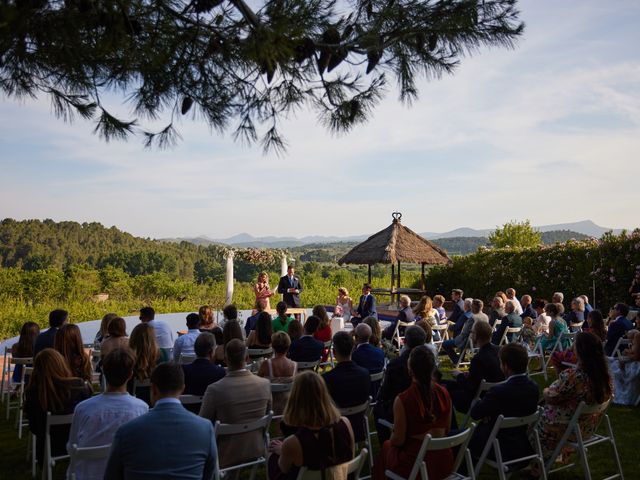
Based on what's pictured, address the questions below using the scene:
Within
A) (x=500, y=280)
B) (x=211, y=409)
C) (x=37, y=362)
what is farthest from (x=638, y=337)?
(x=500, y=280)

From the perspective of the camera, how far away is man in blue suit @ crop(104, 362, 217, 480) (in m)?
2.61

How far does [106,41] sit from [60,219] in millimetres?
59786

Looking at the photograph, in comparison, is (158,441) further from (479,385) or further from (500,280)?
(500,280)

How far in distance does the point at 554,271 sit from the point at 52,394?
1303 centimetres

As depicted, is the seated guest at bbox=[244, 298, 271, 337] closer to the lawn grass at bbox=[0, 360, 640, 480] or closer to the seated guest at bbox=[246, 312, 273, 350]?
the seated guest at bbox=[246, 312, 273, 350]

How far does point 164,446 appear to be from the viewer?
8.66 feet

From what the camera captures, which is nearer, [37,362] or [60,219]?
[37,362]

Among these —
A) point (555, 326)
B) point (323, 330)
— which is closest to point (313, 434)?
point (323, 330)

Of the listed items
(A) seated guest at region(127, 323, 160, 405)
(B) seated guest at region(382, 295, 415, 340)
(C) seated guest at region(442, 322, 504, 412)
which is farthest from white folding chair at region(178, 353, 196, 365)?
(B) seated guest at region(382, 295, 415, 340)

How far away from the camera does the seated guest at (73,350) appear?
17.0 feet

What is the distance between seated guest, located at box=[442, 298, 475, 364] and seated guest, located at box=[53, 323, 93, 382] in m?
5.35

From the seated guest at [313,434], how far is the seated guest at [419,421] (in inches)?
24.4

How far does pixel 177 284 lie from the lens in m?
20.1

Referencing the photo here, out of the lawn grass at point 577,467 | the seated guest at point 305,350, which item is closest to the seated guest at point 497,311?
the lawn grass at point 577,467
